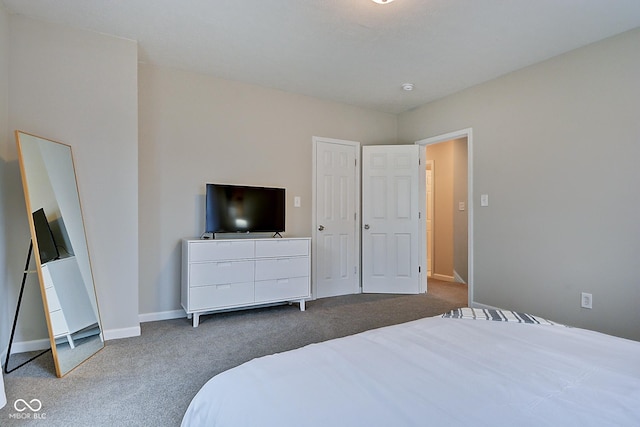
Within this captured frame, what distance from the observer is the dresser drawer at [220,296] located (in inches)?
120

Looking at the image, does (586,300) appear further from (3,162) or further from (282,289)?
(3,162)

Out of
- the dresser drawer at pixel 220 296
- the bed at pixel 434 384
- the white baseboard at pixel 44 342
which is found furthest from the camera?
the dresser drawer at pixel 220 296

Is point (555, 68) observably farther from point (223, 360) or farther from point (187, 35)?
point (223, 360)

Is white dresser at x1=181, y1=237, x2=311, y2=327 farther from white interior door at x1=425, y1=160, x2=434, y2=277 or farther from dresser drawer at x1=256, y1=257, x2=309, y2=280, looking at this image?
white interior door at x1=425, y1=160, x2=434, y2=277

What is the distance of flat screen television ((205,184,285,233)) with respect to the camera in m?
3.35

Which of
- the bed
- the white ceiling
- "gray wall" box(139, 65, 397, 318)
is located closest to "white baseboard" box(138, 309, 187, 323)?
"gray wall" box(139, 65, 397, 318)

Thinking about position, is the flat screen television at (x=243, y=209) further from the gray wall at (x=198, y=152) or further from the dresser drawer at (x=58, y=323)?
the dresser drawer at (x=58, y=323)

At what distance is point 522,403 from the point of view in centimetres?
80

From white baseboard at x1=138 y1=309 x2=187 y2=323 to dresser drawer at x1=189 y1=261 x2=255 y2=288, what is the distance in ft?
1.79

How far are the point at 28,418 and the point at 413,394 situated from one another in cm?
198

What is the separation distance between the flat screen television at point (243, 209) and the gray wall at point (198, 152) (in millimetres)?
237

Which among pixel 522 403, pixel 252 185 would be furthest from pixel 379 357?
pixel 252 185

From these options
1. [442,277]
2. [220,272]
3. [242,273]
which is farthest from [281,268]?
[442,277]

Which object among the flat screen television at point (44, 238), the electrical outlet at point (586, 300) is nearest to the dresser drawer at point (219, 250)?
the flat screen television at point (44, 238)
